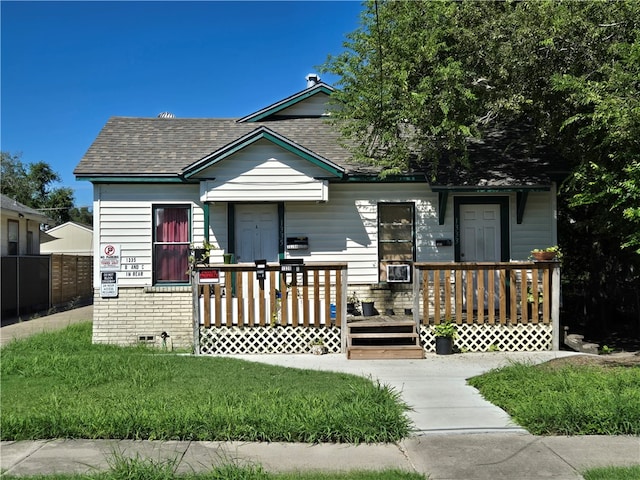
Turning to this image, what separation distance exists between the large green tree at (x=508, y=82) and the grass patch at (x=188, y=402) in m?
4.78

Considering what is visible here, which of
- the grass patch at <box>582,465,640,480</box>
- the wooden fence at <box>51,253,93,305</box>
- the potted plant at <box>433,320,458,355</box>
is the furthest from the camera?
the wooden fence at <box>51,253,93,305</box>

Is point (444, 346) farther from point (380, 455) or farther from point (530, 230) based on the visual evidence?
point (380, 455)

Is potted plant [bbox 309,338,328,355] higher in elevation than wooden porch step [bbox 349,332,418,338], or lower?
lower

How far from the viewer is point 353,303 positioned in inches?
456

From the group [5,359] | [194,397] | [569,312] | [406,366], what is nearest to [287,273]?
[406,366]

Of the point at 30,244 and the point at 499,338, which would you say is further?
the point at 30,244

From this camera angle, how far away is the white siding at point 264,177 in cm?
1114

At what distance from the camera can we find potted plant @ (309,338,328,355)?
9.97 m

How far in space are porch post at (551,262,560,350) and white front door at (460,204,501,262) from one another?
1.88m

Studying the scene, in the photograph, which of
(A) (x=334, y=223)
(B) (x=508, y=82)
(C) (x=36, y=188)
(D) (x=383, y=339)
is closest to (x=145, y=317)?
(A) (x=334, y=223)

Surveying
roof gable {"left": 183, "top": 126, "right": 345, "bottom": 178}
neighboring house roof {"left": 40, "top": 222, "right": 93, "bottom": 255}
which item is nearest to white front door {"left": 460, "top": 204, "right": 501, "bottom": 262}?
roof gable {"left": 183, "top": 126, "right": 345, "bottom": 178}

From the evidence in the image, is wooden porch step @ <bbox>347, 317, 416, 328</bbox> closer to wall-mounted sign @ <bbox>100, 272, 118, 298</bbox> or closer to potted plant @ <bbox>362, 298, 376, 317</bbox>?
potted plant @ <bbox>362, 298, 376, 317</bbox>

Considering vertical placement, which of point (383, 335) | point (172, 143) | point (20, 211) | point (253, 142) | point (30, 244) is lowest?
point (383, 335)

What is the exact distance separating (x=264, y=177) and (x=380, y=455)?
7.00 m
